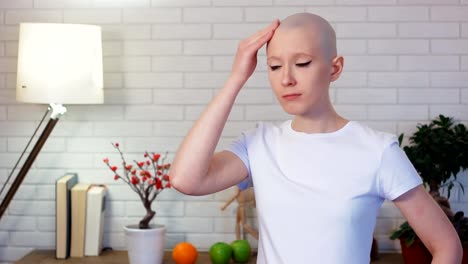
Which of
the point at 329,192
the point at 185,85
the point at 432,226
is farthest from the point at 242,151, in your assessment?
the point at 185,85

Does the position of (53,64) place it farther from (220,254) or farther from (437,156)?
(437,156)

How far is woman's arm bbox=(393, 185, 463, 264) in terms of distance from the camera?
1251 millimetres

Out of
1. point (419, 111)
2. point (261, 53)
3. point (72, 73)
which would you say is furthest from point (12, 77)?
point (419, 111)

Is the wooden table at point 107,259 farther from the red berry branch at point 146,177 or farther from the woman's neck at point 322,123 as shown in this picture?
the woman's neck at point 322,123

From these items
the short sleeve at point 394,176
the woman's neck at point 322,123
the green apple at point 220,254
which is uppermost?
the woman's neck at point 322,123

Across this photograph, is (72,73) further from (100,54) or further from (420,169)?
(420,169)

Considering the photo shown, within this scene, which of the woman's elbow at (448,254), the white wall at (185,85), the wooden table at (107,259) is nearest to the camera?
the woman's elbow at (448,254)

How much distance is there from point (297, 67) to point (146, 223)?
1647 millimetres

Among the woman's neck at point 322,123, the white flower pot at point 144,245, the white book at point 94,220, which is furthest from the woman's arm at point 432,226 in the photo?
the white book at point 94,220

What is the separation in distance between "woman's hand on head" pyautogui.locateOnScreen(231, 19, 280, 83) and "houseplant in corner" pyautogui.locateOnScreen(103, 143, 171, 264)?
1.51 meters

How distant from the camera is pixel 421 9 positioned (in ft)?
9.70

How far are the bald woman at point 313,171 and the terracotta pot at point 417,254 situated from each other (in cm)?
137

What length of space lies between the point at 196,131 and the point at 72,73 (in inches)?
57.9

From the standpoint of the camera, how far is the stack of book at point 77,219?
2846 mm
